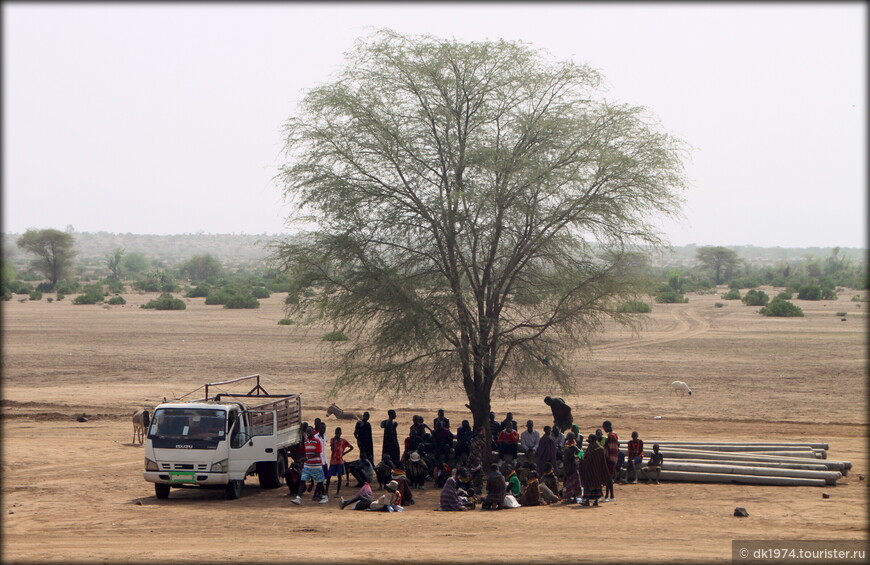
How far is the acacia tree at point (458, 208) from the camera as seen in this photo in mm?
18891

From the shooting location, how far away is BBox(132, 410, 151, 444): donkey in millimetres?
22672

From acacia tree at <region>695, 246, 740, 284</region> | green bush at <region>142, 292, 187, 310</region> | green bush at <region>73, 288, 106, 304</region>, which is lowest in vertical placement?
green bush at <region>142, 292, 187, 310</region>

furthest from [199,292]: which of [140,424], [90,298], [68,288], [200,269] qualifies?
[140,424]

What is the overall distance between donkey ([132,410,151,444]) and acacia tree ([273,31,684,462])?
6163 millimetres

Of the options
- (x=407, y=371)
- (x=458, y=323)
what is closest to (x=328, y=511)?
(x=407, y=371)

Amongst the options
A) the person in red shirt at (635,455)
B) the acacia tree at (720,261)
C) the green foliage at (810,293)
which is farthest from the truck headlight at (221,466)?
the acacia tree at (720,261)

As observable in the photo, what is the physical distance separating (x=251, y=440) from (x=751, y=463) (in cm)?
1090

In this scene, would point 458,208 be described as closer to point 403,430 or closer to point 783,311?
point 403,430

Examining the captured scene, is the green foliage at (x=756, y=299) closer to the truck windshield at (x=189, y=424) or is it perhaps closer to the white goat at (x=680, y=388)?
the white goat at (x=680, y=388)

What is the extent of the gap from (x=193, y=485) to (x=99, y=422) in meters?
11.6

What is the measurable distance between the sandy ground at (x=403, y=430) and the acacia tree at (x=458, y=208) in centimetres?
221

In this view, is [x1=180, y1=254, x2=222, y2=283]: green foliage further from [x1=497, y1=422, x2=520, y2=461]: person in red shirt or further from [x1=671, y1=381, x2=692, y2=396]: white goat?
[x1=497, y1=422, x2=520, y2=461]: person in red shirt

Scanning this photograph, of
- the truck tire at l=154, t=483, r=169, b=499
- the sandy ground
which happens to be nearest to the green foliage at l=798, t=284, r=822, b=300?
the sandy ground

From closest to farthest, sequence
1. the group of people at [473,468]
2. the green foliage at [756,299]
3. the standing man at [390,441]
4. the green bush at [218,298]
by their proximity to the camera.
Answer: the group of people at [473,468]
the standing man at [390,441]
the green foliage at [756,299]
the green bush at [218,298]
